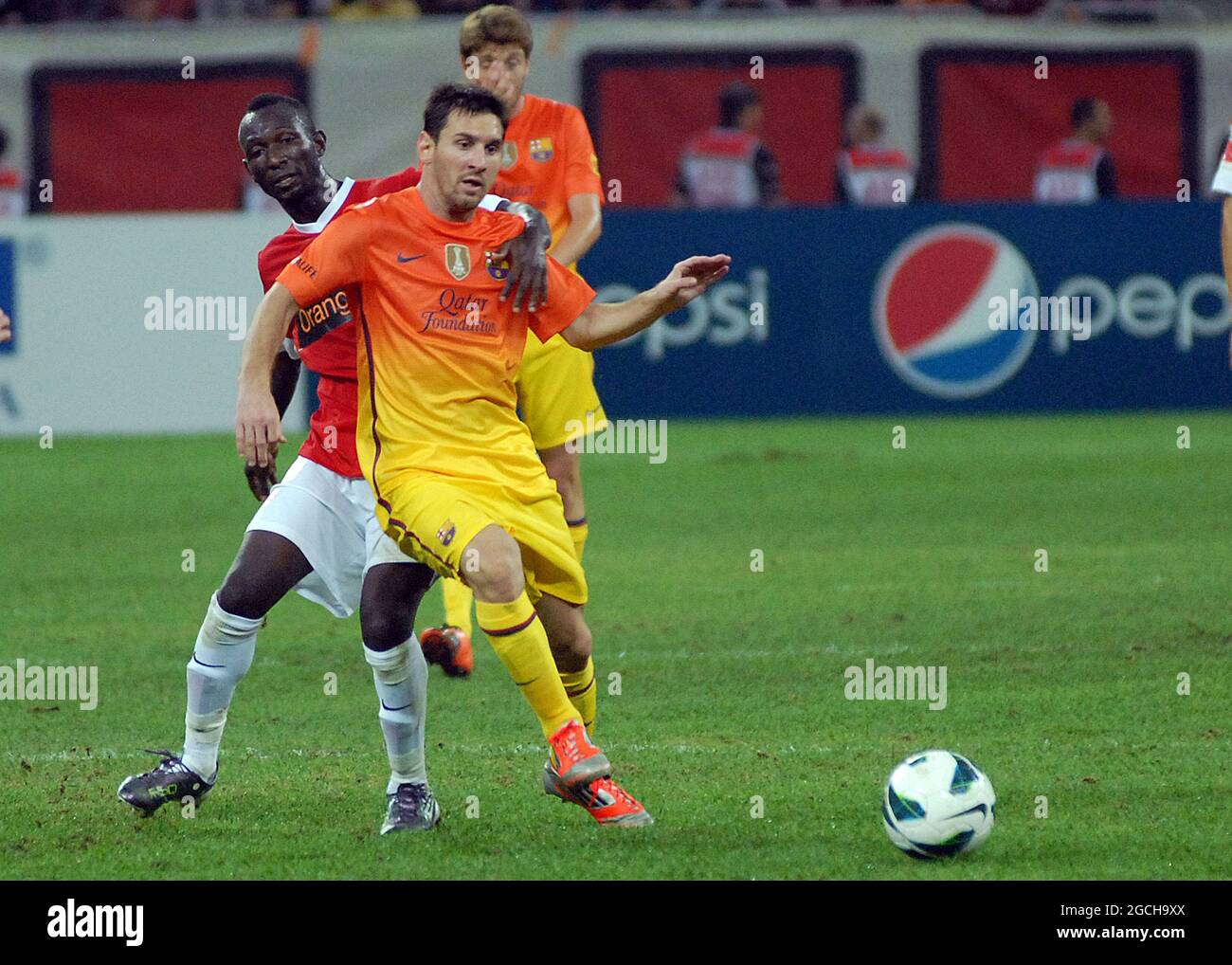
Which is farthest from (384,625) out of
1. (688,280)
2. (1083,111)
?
(1083,111)

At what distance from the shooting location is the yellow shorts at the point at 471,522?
5.18 m

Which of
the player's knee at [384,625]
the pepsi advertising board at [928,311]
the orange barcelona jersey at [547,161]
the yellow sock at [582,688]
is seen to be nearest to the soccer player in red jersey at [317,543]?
the player's knee at [384,625]

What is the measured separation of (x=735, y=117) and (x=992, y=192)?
281cm

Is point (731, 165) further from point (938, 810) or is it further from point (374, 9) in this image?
point (938, 810)

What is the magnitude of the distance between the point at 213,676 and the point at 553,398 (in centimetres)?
229

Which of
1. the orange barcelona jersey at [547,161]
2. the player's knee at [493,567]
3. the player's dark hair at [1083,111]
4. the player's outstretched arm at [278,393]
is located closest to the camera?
the player's knee at [493,567]

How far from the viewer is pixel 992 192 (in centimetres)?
1814

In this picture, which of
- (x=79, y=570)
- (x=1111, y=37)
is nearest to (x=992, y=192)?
(x=1111, y=37)

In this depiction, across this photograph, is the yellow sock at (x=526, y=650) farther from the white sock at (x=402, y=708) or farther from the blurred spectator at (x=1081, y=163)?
the blurred spectator at (x=1081, y=163)

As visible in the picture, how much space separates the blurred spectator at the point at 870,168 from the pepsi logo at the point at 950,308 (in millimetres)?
1521

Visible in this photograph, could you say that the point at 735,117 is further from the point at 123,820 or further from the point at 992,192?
the point at 123,820

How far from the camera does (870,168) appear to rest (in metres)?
16.8

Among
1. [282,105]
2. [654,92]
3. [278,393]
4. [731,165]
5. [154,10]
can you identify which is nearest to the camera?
[282,105]

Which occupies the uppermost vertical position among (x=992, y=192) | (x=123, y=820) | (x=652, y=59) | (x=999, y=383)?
(x=652, y=59)
